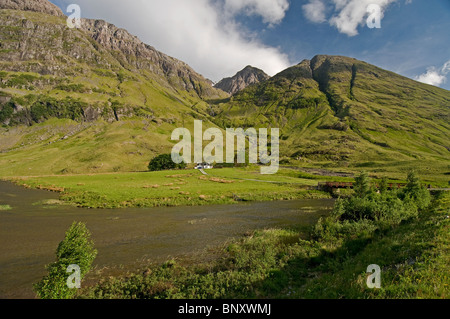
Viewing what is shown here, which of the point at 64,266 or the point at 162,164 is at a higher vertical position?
the point at 162,164

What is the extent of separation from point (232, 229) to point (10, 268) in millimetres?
25184

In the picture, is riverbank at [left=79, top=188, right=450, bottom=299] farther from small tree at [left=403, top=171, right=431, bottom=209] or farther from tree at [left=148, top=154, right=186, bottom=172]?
tree at [left=148, top=154, right=186, bottom=172]

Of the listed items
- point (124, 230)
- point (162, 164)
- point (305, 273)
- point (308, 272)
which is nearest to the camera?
point (305, 273)

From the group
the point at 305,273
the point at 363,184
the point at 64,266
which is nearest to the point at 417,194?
the point at 363,184

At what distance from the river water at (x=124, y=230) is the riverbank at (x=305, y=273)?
488 centimetres

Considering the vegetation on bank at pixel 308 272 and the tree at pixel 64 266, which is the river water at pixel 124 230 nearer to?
the vegetation on bank at pixel 308 272

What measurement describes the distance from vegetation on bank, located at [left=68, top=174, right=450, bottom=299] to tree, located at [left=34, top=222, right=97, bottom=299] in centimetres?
274

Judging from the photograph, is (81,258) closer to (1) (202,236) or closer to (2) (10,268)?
(2) (10,268)

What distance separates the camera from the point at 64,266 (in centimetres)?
1316

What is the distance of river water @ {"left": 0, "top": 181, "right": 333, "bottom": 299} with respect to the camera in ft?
67.8

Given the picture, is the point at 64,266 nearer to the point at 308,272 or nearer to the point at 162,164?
the point at 308,272

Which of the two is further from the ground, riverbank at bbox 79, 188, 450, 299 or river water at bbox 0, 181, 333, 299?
riverbank at bbox 79, 188, 450, 299

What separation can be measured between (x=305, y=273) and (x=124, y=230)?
25978mm

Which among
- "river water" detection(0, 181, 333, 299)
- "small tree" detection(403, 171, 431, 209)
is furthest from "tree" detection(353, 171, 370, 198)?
"river water" detection(0, 181, 333, 299)
